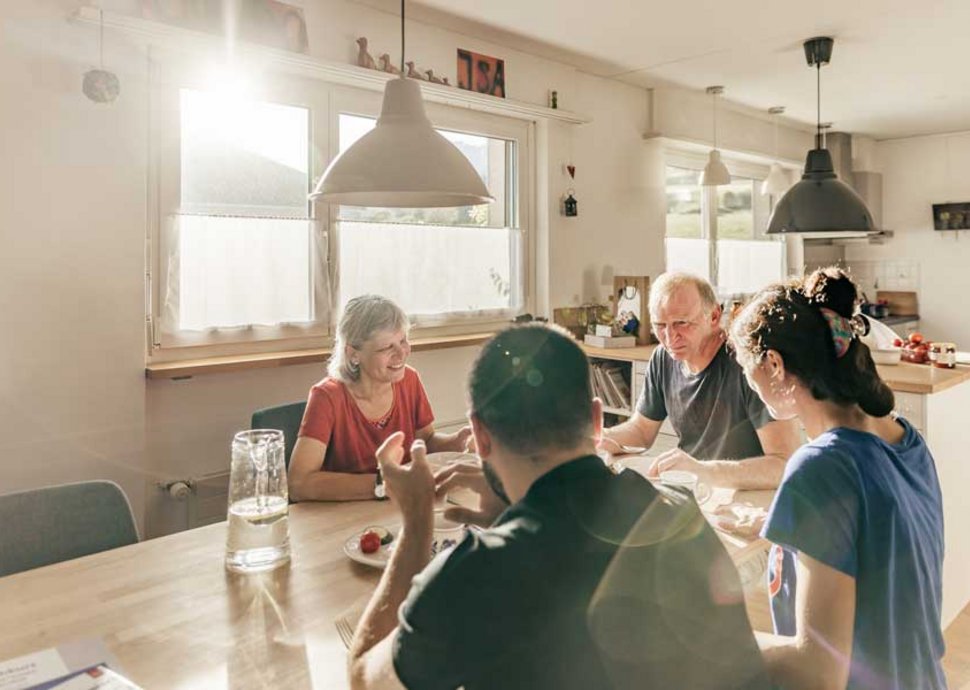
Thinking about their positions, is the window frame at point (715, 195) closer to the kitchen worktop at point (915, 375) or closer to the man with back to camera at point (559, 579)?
the kitchen worktop at point (915, 375)

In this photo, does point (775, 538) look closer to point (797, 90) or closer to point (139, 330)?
point (139, 330)

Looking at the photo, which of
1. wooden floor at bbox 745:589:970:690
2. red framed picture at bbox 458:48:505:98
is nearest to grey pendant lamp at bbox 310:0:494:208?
wooden floor at bbox 745:589:970:690

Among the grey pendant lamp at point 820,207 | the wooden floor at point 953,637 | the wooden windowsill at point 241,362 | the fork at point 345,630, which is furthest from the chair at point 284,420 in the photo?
the grey pendant lamp at point 820,207

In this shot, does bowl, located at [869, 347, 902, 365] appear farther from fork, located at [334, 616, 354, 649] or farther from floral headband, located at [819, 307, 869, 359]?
fork, located at [334, 616, 354, 649]

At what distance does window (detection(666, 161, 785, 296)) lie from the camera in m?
4.80

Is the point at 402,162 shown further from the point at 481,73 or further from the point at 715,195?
the point at 715,195

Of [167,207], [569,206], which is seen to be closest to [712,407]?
[569,206]

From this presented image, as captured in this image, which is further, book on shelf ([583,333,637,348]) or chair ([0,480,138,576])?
book on shelf ([583,333,637,348])

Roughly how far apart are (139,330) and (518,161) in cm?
208

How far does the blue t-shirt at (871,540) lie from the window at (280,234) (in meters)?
2.19

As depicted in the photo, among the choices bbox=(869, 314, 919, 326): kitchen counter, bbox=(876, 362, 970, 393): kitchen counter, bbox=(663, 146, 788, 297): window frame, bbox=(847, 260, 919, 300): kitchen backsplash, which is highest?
bbox=(663, 146, 788, 297): window frame

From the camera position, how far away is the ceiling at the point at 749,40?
3047mm

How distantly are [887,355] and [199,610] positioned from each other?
303 cm

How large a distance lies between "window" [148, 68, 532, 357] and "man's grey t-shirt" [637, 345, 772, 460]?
4.34ft
